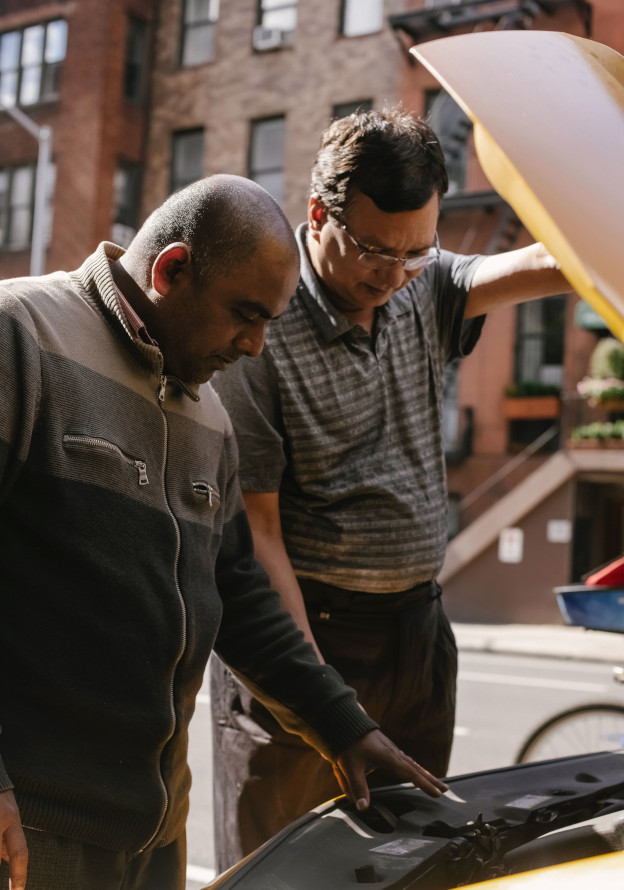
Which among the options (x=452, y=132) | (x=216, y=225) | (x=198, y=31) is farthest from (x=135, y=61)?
(x=216, y=225)

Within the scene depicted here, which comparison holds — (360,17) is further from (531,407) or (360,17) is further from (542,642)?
(542,642)

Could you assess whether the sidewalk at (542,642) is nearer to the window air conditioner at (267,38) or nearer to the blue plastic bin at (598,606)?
the blue plastic bin at (598,606)

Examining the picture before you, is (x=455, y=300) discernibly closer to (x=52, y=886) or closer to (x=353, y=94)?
(x=52, y=886)

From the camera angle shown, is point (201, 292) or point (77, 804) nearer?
point (77, 804)

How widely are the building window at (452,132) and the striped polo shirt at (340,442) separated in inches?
603

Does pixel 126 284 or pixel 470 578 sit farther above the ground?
pixel 126 284

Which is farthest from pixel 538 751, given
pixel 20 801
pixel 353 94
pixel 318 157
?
pixel 353 94

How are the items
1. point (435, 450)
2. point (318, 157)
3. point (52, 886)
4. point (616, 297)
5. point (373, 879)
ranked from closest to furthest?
point (616, 297) → point (373, 879) → point (52, 886) → point (318, 157) → point (435, 450)

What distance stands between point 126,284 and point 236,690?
1.15m

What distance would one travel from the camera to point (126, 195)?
2197cm

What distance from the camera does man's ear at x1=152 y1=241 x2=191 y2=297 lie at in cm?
179

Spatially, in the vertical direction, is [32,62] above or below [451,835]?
below

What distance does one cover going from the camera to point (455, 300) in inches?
108

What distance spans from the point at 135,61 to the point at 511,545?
12974mm
